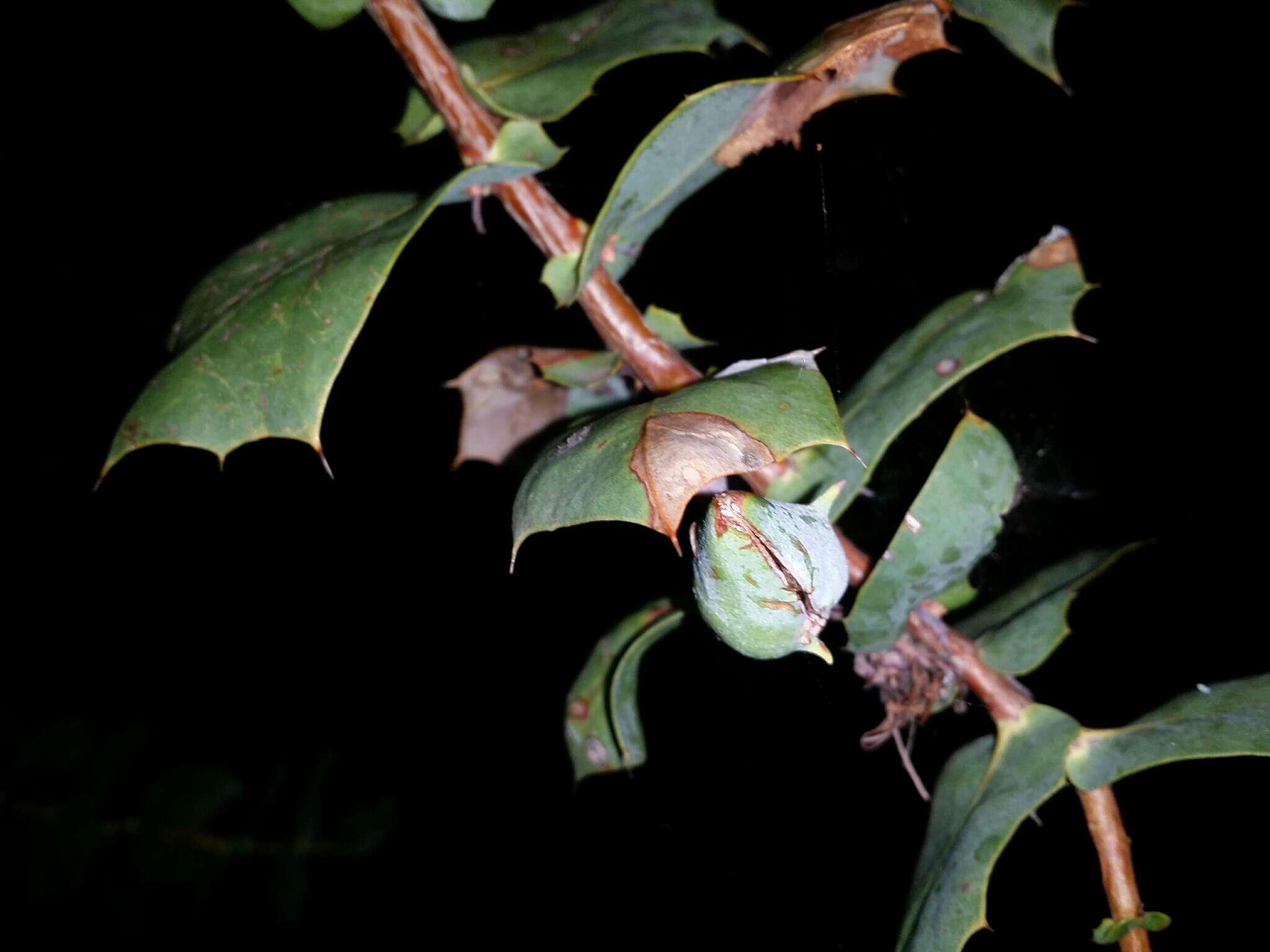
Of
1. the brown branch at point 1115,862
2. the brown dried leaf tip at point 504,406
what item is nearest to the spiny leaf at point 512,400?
the brown dried leaf tip at point 504,406

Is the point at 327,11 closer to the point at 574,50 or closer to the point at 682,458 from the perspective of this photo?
the point at 574,50

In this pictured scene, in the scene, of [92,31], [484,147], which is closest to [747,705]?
[484,147]

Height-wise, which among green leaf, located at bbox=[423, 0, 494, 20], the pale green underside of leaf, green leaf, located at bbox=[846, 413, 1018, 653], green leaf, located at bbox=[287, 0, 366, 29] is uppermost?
green leaf, located at bbox=[287, 0, 366, 29]

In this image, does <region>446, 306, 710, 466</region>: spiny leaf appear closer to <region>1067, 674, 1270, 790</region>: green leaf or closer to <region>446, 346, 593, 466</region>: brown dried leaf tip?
<region>446, 346, 593, 466</region>: brown dried leaf tip

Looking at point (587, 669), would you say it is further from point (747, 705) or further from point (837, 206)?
point (837, 206)

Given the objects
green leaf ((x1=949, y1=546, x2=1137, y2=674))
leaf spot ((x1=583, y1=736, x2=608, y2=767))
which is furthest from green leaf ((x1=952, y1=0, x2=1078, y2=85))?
leaf spot ((x1=583, y1=736, x2=608, y2=767))

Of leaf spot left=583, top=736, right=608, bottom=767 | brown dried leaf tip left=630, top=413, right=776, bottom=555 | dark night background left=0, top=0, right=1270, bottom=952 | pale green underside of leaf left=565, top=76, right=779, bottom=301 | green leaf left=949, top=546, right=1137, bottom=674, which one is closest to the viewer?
brown dried leaf tip left=630, top=413, right=776, bottom=555

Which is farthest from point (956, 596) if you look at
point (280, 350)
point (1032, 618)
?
point (280, 350)
